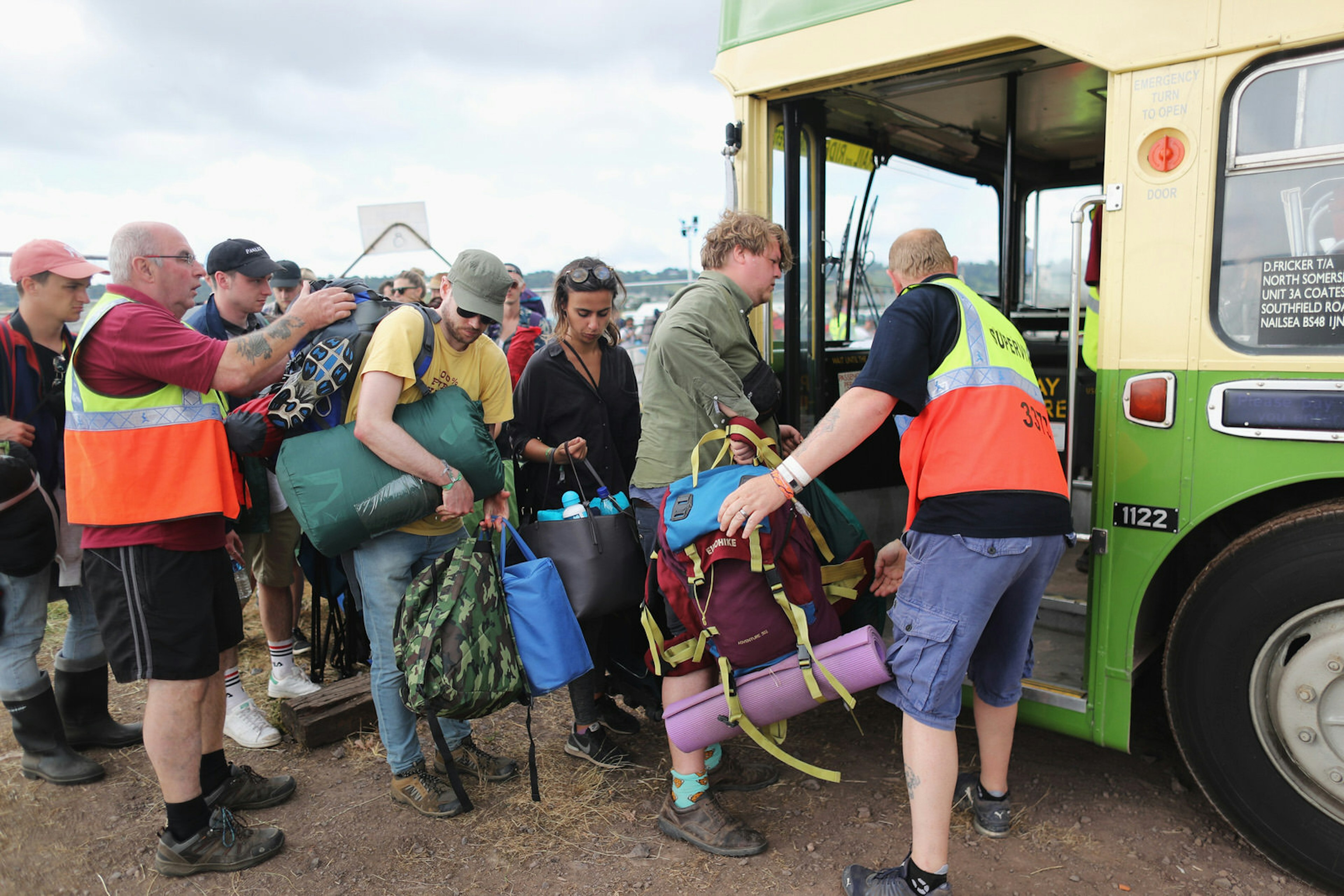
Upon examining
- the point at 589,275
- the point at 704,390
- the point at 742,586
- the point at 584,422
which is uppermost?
the point at 589,275

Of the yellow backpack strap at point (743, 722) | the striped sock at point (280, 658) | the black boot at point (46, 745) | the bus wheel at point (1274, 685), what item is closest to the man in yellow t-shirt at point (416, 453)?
the yellow backpack strap at point (743, 722)

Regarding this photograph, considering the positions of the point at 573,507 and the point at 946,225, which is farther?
the point at 946,225

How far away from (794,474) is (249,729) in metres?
2.77

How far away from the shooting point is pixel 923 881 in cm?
223

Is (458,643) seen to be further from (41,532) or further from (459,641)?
(41,532)

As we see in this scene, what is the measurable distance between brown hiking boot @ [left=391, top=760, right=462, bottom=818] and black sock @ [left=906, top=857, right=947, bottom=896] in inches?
61.5

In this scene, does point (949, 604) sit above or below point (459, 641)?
above

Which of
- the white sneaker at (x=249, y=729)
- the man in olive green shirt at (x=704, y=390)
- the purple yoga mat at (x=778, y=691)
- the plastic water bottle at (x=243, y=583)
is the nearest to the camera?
the purple yoga mat at (x=778, y=691)

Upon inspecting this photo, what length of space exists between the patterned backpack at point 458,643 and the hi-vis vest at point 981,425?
53.6 inches

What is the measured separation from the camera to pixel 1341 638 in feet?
7.21

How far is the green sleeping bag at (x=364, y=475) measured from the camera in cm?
A: 254

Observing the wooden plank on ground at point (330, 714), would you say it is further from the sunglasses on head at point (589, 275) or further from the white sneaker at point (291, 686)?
the sunglasses on head at point (589, 275)

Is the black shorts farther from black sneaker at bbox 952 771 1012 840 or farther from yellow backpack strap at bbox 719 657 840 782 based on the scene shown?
black sneaker at bbox 952 771 1012 840

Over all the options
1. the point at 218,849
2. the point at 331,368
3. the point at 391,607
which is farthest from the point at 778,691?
the point at 218,849
